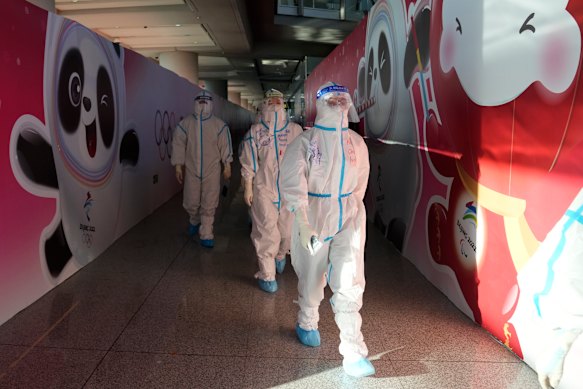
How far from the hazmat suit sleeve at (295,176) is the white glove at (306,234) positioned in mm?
38

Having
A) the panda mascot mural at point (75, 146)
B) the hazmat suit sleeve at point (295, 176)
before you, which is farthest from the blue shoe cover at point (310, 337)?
the panda mascot mural at point (75, 146)

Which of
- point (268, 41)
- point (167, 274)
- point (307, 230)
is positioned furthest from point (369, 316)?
point (268, 41)

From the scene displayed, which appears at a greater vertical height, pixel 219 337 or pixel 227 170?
pixel 227 170

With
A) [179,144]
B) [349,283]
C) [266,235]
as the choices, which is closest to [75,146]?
[179,144]

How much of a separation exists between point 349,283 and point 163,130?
200 inches

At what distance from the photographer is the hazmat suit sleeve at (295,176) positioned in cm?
226

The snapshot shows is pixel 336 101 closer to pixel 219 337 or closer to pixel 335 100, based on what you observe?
pixel 335 100

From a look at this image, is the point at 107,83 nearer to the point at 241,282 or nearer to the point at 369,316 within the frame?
Answer: the point at 241,282

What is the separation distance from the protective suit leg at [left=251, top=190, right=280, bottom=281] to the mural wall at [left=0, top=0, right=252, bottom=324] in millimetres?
1580

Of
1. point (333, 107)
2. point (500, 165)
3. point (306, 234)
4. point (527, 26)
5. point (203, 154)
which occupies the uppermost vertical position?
point (527, 26)

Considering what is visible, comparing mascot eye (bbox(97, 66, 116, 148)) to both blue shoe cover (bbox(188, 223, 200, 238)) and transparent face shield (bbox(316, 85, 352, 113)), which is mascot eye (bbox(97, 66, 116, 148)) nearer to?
blue shoe cover (bbox(188, 223, 200, 238))

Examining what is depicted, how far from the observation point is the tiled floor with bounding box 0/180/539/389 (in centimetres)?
222

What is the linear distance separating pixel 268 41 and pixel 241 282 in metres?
12.8

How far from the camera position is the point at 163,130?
660 centimetres
